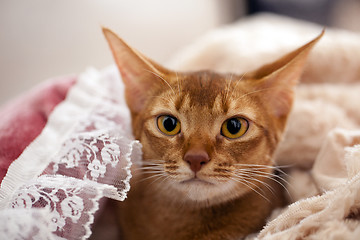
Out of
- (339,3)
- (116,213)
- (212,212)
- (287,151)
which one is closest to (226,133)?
(212,212)

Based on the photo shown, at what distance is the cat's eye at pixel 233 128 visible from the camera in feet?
3.60

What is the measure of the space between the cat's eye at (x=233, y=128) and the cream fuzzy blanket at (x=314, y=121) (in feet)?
0.94

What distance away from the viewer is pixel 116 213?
136cm

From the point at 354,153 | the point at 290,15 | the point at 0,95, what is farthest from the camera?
the point at 290,15

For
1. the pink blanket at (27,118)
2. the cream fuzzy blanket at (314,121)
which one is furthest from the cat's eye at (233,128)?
the pink blanket at (27,118)

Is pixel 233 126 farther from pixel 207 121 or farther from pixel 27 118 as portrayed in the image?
pixel 27 118

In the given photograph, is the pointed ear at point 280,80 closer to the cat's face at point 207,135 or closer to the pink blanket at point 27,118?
the cat's face at point 207,135

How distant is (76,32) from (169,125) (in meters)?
1.16

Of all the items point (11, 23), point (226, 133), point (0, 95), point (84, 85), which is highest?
point (11, 23)

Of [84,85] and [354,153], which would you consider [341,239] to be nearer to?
[354,153]

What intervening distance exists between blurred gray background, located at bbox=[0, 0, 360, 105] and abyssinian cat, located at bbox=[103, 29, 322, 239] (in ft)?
2.83

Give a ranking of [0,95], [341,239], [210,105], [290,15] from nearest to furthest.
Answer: [341,239] → [210,105] → [0,95] → [290,15]

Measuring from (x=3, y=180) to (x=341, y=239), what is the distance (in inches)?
34.3

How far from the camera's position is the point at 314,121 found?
142cm
